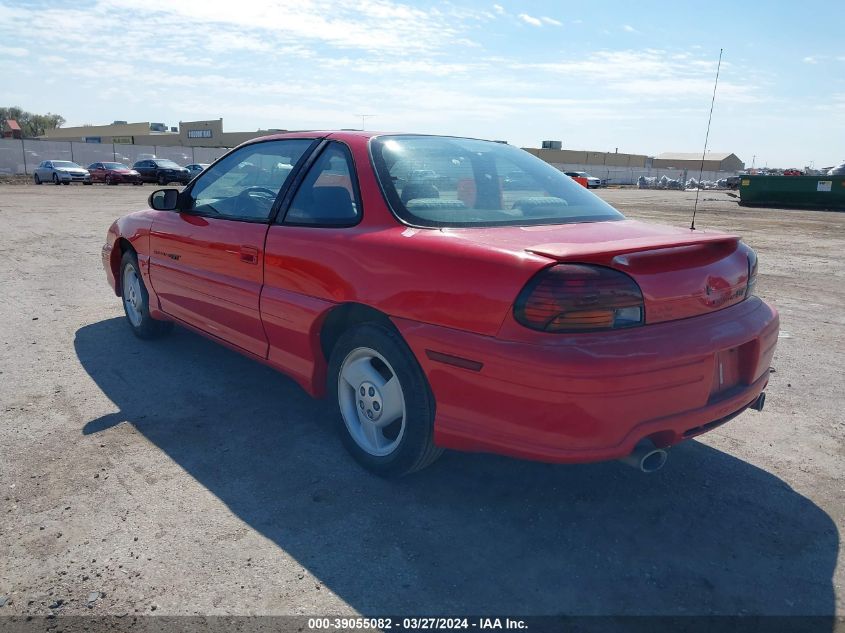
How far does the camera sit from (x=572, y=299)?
243 cm

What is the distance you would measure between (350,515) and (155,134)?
8810 centimetres

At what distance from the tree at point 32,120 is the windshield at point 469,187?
100 metres

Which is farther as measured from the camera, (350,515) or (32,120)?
(32,120)

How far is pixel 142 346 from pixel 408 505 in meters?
3.19

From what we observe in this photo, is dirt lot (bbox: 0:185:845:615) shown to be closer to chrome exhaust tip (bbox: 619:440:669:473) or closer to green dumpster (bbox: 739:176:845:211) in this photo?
chrome exhaust tip (bbox: 619:440:669:473)

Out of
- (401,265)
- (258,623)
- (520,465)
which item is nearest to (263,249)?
(401,265)

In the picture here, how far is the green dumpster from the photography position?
2589 cm

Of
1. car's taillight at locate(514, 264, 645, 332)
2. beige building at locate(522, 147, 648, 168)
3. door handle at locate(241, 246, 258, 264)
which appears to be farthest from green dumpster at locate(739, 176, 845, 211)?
beige building at locate(522, 147, 648, 168)

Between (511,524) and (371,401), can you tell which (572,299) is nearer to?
(511,524)

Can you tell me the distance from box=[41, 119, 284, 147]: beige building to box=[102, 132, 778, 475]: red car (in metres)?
67.5

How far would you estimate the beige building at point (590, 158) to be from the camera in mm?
77225

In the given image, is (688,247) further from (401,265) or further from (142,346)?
(142,346)

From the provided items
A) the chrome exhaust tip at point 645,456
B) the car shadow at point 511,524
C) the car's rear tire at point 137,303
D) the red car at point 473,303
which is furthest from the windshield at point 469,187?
the car's rear tire at point 137,303

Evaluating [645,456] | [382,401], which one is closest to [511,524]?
[645,456]
